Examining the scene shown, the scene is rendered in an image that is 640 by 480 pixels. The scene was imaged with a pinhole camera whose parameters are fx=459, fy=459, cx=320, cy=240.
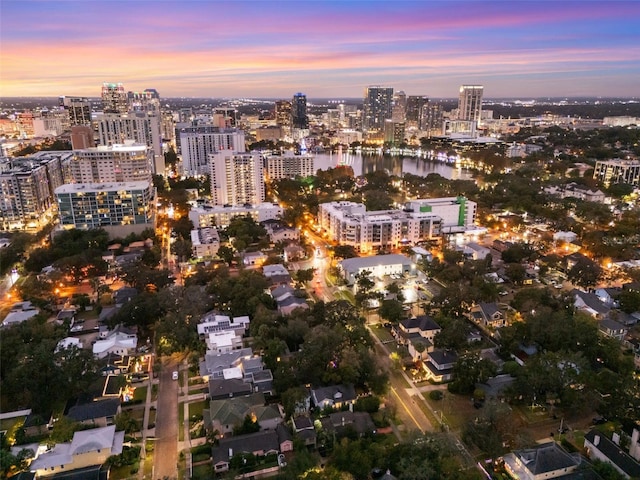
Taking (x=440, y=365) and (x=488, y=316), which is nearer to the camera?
(x=440, y=365)

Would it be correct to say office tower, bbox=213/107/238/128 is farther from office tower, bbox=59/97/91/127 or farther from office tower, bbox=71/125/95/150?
office tower, bbox=71/125/95/150

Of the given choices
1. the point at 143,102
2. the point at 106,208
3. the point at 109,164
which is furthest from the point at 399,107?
the point at 106,208

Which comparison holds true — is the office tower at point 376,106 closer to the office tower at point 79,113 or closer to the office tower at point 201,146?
the office tower at point 201,146

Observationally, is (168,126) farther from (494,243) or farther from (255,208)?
(494,243)

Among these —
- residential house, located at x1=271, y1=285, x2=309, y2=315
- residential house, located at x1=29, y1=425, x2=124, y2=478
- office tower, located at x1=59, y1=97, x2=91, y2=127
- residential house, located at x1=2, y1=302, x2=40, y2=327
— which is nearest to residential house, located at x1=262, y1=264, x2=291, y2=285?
residential house, located at x1=271, y1=285, x2=309, y2=315

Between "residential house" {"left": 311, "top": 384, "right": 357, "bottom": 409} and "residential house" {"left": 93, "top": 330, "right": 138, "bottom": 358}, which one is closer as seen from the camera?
Result: "residential house" {"left": 311, "top": 384, "right": 357, "bottom": 409}

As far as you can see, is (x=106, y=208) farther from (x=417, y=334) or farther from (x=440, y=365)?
(x=440, y=365)

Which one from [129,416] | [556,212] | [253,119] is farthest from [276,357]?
[253,119]
